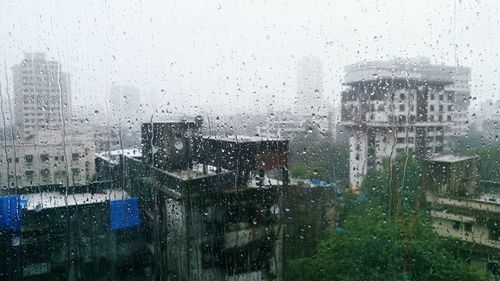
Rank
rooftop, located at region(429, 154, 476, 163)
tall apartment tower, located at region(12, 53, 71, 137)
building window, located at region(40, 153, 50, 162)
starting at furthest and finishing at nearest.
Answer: building window, located at region(40, 153, 50, 162), tall apartment tower, located at region(12, 53, 71, 137), rooftop, located at region(429, 154, 476, 163)

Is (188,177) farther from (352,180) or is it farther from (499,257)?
(499,257)

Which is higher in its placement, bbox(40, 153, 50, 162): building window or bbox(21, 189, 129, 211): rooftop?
bbox(40, 153, 50, 162): building window

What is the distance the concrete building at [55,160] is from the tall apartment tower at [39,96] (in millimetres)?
Answer: 127

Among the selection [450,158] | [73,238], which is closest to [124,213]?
[73,238]

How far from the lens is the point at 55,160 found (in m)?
2.99

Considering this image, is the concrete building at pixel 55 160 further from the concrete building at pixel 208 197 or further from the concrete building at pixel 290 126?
the concrete building at pixel 290 126

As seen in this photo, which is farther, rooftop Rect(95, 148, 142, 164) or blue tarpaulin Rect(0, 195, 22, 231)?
rooftop Rect(95, 148, 142, 164)

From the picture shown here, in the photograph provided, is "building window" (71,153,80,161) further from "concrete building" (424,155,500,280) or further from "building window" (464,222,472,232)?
"building window" (464,222,472,232)

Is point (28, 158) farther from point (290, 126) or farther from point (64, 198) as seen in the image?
point (290, 126)

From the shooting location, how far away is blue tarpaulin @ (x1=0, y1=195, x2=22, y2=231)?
105 inches

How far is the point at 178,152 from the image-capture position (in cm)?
296

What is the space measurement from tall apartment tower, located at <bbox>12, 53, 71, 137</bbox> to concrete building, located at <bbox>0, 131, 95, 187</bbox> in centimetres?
13

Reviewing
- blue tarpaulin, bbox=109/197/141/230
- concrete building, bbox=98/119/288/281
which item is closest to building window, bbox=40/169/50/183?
concrete building, bbox=98/119/288/281

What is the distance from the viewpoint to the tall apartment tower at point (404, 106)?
2.46 m
